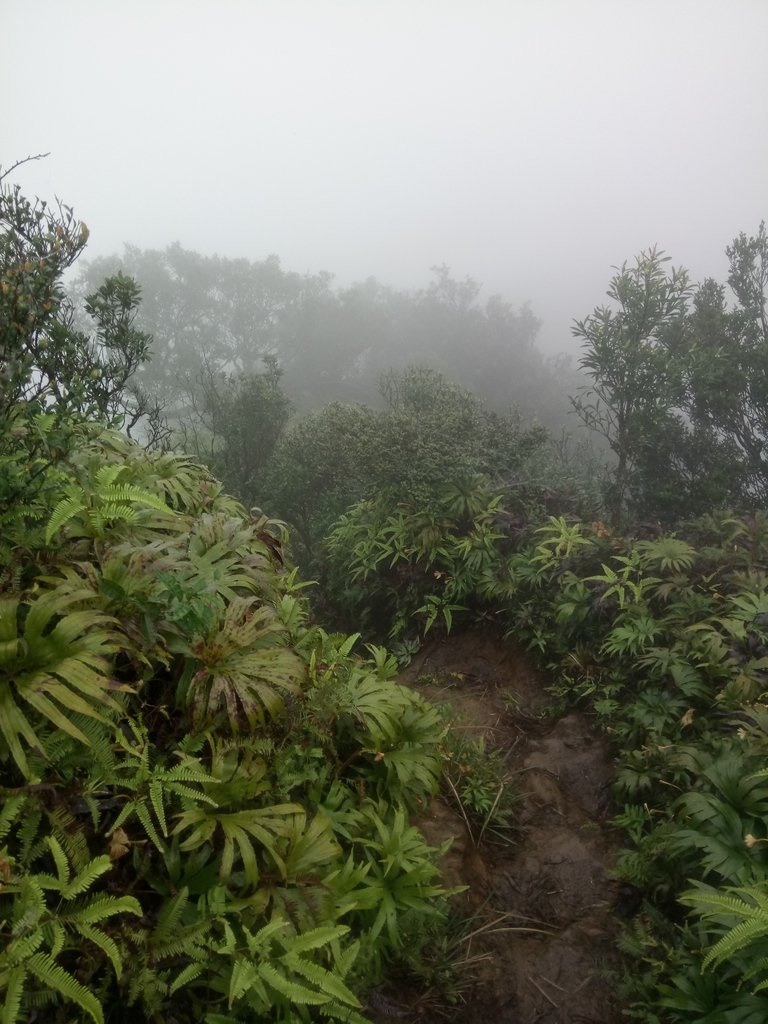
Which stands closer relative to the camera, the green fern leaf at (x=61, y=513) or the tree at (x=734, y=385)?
the green fern leaf at (x=61, y=513)

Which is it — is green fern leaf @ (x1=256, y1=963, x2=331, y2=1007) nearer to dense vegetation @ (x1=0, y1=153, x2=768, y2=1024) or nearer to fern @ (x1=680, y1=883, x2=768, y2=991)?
dense vegetation @ (x1=0, y1=153, x2=768, y2=1024)

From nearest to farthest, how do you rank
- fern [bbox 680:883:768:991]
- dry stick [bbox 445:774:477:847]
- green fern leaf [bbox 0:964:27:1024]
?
green fern leaf [bbox 0:964:27:1024]
fern [bbox 680:883:768:991]
dry stick [bbox 445:774:477:847]

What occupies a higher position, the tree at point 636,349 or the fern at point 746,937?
the tree at point 636,349

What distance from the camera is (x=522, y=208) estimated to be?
144875 millimetres

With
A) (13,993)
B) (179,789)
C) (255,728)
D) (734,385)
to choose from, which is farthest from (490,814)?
(734,385)

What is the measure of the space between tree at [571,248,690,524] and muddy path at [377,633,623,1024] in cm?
764

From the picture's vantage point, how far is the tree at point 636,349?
40.3 ft

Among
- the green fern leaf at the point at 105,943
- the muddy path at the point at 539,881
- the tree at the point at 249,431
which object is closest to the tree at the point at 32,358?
the green fern leaf at the point at 105,943

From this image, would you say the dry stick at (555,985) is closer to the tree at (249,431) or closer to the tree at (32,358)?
the tree at (32,358)

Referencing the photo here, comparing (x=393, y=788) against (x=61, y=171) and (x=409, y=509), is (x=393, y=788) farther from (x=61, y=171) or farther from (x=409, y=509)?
(x=61, y=171)

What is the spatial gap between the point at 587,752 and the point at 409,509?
185 inches

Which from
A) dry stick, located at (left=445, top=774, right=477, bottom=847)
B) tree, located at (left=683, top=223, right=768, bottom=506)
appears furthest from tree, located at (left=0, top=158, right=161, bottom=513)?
tree, located at (left=683, top=223, right=768, bottom=506)

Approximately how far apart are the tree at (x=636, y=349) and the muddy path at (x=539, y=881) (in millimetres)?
7644

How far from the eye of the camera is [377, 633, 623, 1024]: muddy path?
3.19m
